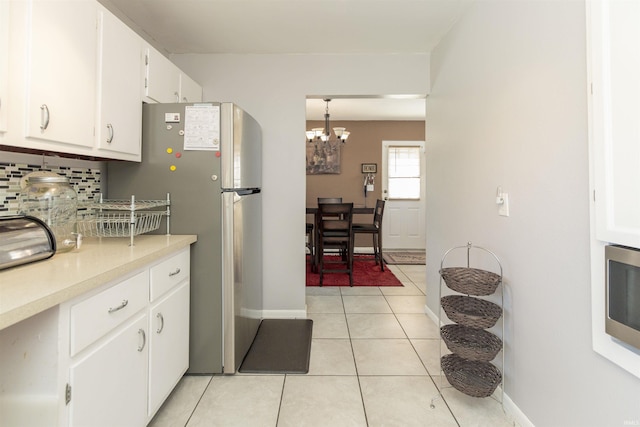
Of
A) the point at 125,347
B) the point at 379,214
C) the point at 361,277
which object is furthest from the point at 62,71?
the point at 379,214

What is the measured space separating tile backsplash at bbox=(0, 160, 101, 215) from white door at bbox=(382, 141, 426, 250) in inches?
197

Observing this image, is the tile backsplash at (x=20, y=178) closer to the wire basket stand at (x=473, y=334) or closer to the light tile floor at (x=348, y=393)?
the light tile floor at (x=348, y=393)

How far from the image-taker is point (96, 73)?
4.92ft

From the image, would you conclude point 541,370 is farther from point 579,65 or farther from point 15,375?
point 15,375

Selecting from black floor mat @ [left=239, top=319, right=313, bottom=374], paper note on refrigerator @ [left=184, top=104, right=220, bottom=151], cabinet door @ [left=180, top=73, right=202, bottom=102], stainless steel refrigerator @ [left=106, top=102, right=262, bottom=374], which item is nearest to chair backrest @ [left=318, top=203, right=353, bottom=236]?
black floor mat @ [left=239, top=319, right=313, bottom=374]

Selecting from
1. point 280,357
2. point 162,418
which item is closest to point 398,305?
point 280,357

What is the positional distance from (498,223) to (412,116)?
447 cm

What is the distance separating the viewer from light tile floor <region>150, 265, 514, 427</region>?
1571 mm

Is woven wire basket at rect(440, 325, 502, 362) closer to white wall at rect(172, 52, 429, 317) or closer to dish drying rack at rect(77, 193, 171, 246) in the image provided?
white wall at rect(172, 52, 429, 317)

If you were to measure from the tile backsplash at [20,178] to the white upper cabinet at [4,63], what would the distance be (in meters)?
0.48

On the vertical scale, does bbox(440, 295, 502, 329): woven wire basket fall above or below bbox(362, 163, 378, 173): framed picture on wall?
below

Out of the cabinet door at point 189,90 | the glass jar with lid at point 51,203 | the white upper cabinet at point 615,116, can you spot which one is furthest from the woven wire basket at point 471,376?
the cabinet door at point 189,90

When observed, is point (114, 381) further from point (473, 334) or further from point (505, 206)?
point (505, 206)

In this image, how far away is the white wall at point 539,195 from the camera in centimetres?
117
